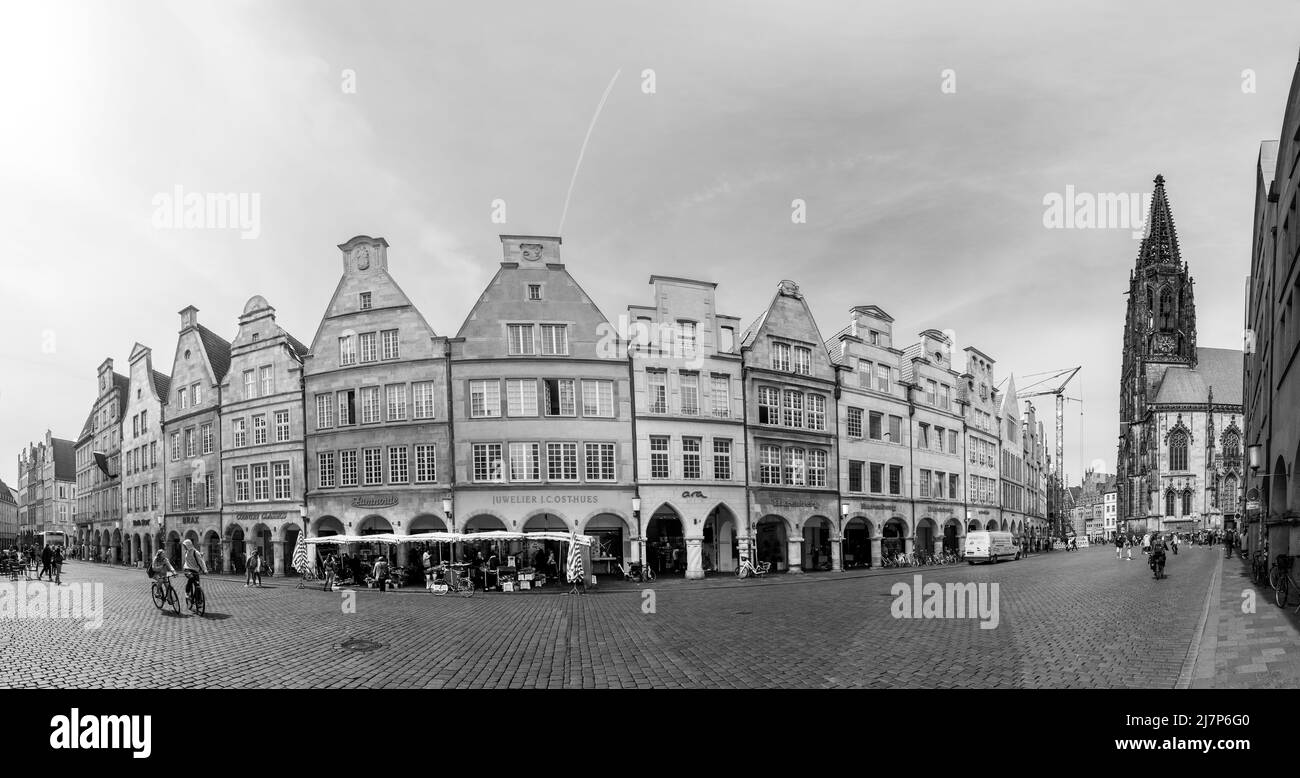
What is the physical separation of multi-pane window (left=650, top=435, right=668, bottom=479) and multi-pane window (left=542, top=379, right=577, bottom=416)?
3416 mm

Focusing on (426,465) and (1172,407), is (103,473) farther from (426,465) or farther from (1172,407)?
(1172,407)

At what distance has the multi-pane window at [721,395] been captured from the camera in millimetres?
27219

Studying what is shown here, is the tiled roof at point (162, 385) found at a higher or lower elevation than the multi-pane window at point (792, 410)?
higher

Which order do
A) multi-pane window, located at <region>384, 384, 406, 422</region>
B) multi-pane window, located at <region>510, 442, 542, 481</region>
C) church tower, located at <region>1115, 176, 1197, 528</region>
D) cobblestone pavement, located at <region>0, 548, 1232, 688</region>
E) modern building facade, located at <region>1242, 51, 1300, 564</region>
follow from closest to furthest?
cobblestone pavement, located at <region>0, 548, 1232, 688</region> < modern building facade, located at <region>1242, 51, 1300, 564</region> < multi-pane window, located at <region>510, 442, 542, 481</region> < multi-pane window, located at <region>384, 384, 406, 422</region> < church tower, located at <region>1115, 176, 1197, 528</region>

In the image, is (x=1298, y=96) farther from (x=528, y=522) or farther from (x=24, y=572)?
(x=24, y=572)

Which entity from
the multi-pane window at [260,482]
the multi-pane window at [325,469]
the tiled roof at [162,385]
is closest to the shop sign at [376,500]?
the multi-pane window at [325,469]

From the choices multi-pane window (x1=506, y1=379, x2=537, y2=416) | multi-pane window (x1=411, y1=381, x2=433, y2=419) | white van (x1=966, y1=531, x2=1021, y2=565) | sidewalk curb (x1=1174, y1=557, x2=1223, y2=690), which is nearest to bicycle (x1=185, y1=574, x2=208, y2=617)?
multi-pane window (x1=411, y1=381, x2=433, y2=419)

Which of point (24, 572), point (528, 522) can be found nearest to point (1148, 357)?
point (528, 522)

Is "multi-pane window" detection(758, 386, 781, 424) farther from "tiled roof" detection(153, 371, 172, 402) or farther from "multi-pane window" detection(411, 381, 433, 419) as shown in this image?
"tiled roof" detection(153, 371, 172, 402)

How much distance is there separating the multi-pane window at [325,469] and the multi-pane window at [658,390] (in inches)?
539

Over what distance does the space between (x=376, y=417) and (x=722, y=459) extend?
14.5 meters

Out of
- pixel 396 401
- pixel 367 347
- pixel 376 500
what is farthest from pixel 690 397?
pixel 367 347

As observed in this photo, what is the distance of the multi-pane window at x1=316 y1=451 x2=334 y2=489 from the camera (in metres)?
28.4

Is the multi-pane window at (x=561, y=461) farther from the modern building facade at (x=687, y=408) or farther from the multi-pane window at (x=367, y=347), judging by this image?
the multi-pane window at (x=367, y=347)
